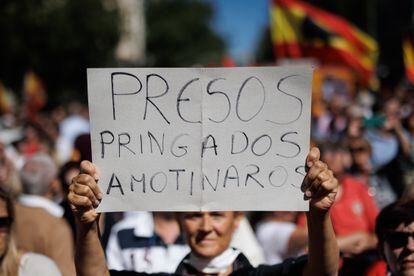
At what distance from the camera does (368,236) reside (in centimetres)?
468

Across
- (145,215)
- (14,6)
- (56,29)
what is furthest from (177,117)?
(56,29)

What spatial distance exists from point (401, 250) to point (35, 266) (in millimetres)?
1599

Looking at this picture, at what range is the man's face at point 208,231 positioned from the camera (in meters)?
3.23

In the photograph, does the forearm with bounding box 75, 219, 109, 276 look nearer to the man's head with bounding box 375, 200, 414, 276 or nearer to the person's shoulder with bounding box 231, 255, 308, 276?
the person's shoulder with bounding box 231, 255, 308, 276

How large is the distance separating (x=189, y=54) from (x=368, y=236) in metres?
55.4

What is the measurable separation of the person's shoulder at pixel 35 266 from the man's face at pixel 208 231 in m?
0.64

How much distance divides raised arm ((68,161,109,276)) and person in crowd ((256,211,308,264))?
1.84 m

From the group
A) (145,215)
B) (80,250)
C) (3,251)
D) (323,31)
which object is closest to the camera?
(80,250)

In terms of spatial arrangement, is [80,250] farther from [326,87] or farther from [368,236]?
[326,87]

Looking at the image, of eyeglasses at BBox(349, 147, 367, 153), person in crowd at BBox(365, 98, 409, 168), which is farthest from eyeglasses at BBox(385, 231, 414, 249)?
person in crowd at BBox(365, 98, 409, 168)

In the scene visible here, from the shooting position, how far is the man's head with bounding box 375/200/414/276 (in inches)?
113

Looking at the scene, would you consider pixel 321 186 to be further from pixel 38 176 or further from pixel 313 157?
pixel 38 176

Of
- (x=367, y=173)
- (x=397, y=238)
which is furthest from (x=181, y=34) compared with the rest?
(x=397, y=238)

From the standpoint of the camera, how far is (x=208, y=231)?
3295 millimetres
